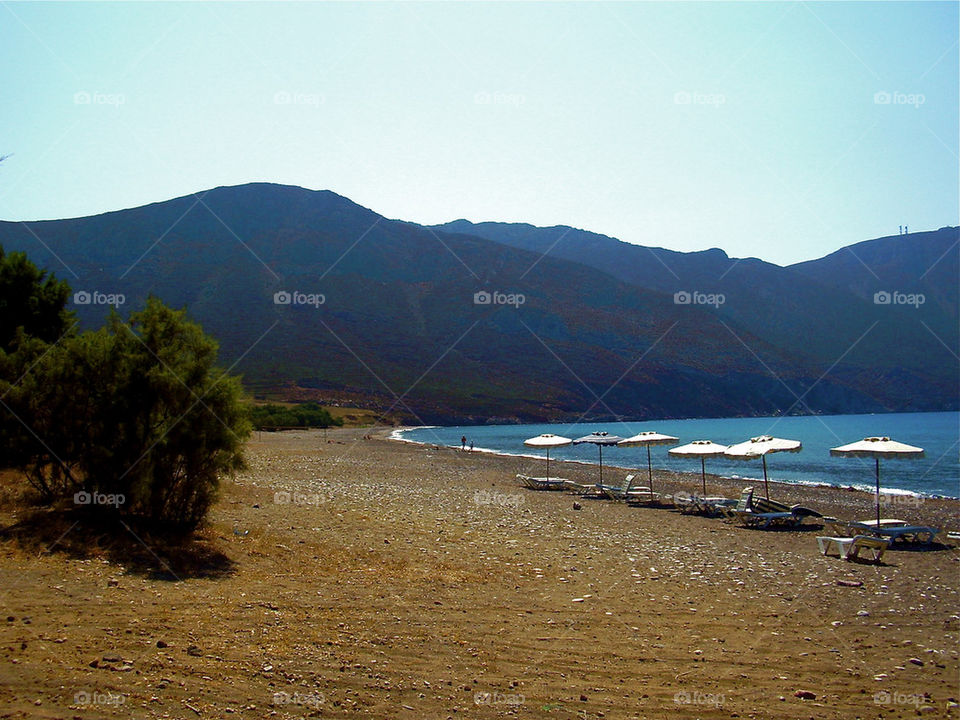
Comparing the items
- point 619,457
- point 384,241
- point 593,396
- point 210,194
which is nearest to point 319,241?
point 384,241

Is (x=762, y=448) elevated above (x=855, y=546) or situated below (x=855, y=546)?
above

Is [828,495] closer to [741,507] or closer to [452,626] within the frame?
[741,507]

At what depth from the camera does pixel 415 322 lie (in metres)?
161

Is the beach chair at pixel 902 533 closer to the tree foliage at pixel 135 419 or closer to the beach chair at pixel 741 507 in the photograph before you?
the beach chair at pixel 741 507

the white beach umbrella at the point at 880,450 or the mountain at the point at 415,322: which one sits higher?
the mountain at the point at 415,322

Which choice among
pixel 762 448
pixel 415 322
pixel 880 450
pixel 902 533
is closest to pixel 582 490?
pixel 762 448

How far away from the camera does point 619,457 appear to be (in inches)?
2036

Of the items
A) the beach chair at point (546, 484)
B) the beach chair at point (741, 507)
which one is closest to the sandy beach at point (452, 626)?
the beach chair at point (741, 507)

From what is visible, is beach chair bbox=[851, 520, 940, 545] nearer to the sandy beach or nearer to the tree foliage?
the sandy beach

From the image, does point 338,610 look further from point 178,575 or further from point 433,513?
point 433,513

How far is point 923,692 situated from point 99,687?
7.61 metres

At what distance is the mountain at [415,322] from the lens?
422 ft

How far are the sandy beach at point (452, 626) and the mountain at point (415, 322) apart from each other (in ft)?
319

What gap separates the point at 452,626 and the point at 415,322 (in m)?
154
